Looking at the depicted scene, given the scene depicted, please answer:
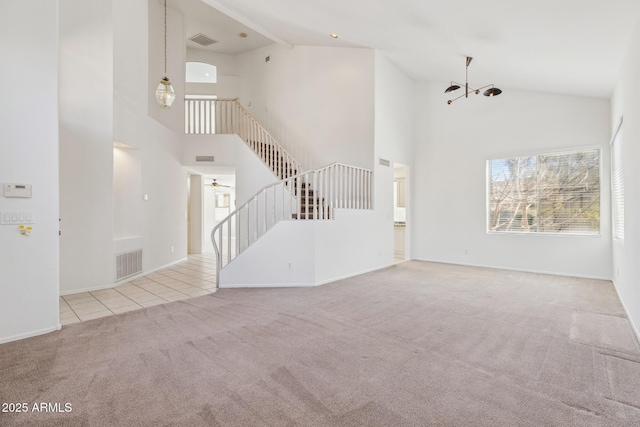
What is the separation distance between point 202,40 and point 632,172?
10106 mm

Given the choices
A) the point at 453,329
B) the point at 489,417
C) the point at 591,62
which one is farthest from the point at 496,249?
the point at 489,417

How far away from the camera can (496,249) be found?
23.2 feet

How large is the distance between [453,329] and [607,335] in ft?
5.07

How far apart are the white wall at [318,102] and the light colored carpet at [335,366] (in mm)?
4091

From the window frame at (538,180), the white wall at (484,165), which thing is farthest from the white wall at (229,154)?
the window frame at (538,180)

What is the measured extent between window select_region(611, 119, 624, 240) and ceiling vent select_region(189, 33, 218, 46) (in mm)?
9592

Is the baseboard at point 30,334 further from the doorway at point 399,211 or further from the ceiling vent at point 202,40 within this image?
the ceiling vent at point 202,40

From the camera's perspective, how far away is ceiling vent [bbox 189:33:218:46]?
8936mm

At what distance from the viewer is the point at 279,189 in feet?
22.9

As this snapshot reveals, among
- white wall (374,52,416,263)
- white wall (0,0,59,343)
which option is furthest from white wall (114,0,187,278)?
white wall (374,52,416,263)

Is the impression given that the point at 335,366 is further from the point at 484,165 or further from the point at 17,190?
the point at 484,165

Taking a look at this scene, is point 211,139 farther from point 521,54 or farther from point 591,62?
point 591,62

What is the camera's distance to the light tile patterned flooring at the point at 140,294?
398 centimetres

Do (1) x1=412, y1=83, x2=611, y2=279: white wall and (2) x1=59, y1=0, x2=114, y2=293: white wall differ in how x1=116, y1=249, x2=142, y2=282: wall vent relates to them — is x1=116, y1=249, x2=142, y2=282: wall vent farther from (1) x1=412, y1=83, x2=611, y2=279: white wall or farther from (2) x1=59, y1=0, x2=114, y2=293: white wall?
(1) x1=412, y1=83, x2=611, y2=279: white wall
